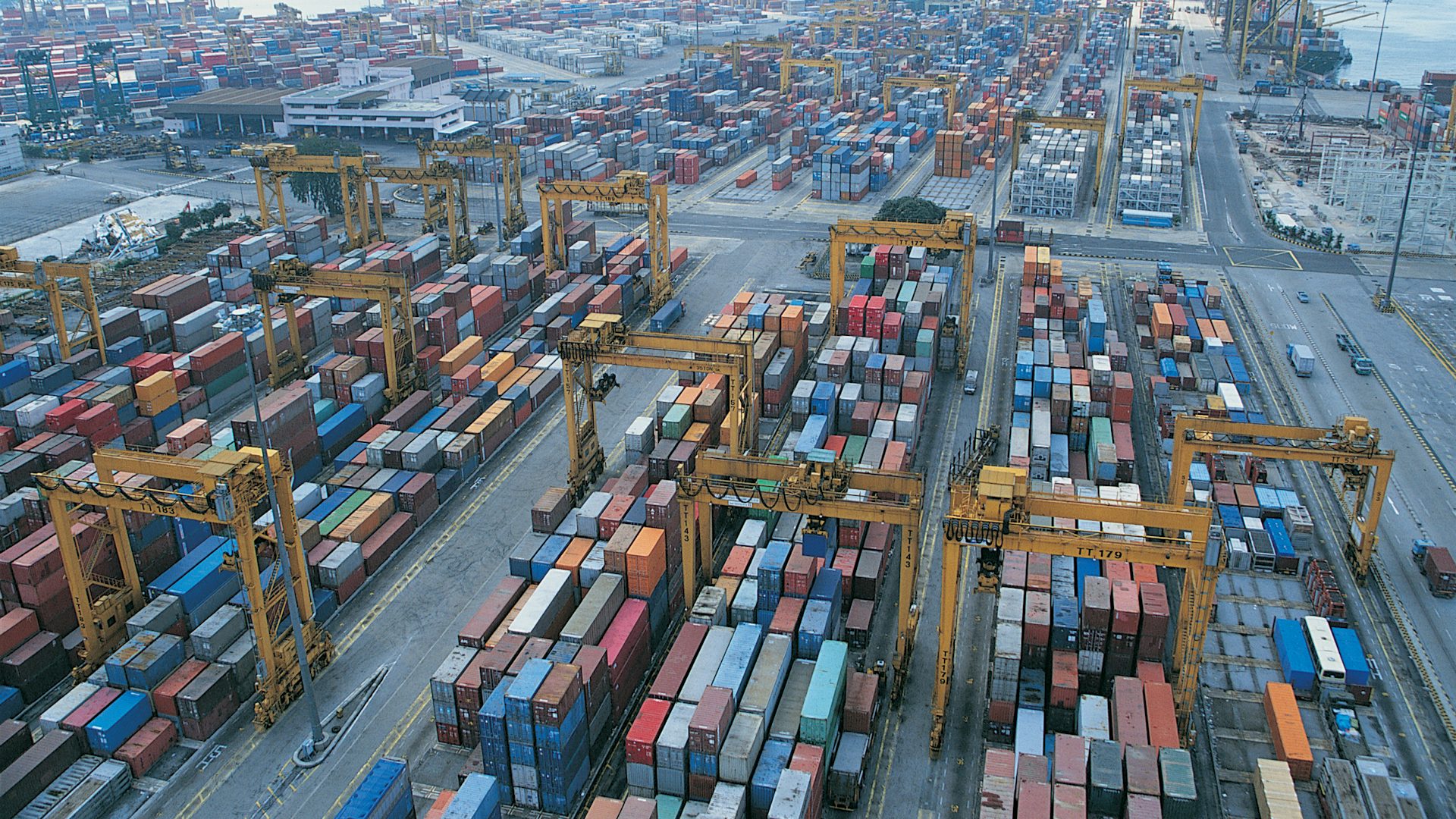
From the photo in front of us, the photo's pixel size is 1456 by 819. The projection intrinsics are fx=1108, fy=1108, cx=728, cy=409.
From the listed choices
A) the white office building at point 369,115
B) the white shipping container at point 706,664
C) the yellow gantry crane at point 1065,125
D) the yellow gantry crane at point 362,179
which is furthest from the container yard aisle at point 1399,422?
the white office building at point 369,115

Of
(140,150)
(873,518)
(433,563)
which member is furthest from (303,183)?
(873,518)

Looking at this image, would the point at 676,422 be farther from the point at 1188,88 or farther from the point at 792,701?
the point at 1188,88

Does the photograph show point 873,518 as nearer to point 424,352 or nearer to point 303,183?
point 424,352

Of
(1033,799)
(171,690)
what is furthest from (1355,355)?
(171,690)

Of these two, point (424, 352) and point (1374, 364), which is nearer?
point (424, 352)

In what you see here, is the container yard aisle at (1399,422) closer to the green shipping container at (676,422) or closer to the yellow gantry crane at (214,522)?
the green shipping container at (676,422)

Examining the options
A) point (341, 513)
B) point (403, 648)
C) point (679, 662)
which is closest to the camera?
point (679, 662)
